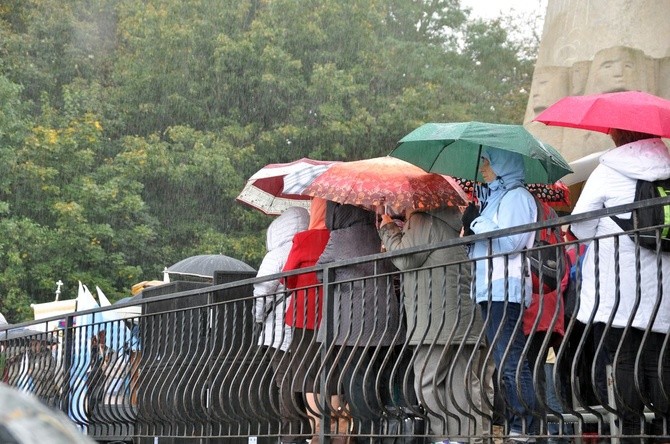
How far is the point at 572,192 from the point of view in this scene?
14.0 metres

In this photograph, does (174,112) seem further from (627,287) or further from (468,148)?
(627,287)

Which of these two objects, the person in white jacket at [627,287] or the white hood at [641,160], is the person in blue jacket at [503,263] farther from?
the white hood at [641,160]

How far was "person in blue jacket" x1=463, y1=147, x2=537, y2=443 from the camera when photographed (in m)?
6.70

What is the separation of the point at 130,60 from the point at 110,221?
5339 millimetres

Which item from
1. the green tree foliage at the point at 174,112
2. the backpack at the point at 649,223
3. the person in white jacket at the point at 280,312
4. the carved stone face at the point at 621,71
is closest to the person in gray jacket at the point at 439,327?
the person in white jacket at the point at 280,312

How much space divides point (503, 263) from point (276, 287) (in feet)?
8.39

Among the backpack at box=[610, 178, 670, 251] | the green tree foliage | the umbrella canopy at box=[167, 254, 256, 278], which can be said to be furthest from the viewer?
the green tree foliage

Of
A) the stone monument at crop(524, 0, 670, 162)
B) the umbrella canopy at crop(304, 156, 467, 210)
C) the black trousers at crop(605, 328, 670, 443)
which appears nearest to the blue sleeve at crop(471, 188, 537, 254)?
the umbrella canopy at crop(304, 156, 467, 210)

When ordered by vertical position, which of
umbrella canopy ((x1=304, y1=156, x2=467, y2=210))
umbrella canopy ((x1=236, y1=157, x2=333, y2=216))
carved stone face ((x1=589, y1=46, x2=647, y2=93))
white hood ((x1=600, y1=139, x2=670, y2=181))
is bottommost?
white hood ((x1=600, y1=139, x2=670, y2=181))

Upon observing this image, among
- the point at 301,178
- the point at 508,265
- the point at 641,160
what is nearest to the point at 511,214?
the point at 508,265

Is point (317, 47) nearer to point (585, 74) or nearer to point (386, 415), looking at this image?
point (585, 74)

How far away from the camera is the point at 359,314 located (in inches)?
307

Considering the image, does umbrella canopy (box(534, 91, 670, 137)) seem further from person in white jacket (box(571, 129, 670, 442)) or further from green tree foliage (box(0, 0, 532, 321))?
green tree foliage (box(0, 0, 532, 321))

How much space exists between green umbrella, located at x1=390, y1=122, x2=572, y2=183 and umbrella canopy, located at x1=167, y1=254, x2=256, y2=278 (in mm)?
8608
